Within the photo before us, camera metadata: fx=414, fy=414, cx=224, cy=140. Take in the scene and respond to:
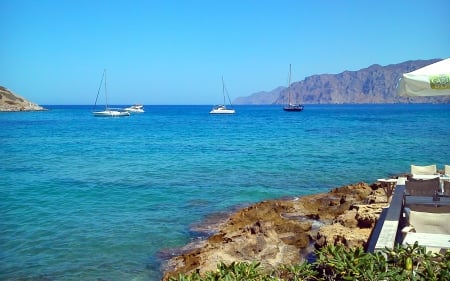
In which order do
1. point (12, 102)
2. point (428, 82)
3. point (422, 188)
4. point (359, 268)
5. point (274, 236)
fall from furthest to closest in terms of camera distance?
1. point (12, 102)
2. point (274, 236)
3. point (422, 188)
4. point (428, 82)
5. point (359, 268)

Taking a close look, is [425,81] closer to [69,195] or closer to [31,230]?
[31,230]

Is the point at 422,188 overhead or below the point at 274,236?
overhead

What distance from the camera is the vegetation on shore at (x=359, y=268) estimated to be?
4.20 m

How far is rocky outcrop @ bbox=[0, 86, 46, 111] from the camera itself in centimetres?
12526

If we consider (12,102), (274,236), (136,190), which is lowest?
(136,190)

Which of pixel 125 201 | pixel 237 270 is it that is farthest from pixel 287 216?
pixel 237 270

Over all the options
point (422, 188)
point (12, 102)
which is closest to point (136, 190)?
point (422, 188)

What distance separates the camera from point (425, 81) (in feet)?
22.6

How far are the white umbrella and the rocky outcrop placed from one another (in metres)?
136

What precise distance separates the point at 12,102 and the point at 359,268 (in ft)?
467

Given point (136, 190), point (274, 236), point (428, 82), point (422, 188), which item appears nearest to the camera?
point (428, 82)

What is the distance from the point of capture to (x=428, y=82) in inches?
271

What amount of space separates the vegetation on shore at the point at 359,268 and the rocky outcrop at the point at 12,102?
448 feet

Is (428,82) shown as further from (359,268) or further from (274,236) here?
(274,236)
